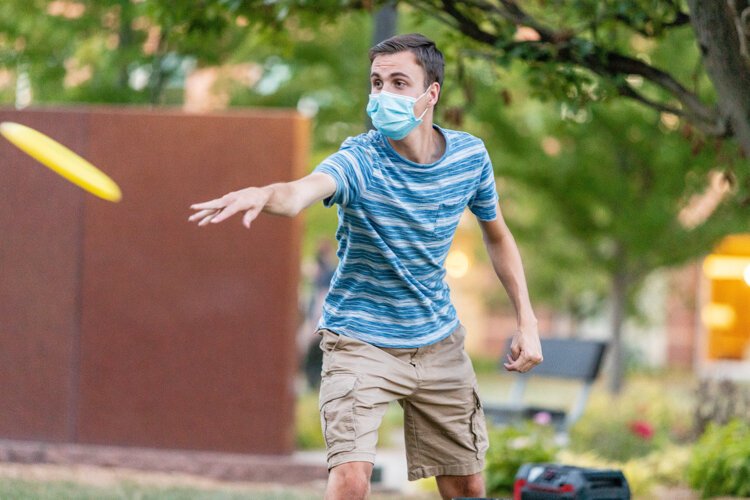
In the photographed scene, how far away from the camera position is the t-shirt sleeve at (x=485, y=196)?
4422 millimetres

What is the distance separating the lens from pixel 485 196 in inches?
176

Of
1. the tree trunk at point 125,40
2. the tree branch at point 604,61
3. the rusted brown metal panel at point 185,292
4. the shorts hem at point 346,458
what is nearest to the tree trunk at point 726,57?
the tree branch at point 604,61

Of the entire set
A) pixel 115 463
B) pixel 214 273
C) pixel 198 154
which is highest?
pixel 198 154

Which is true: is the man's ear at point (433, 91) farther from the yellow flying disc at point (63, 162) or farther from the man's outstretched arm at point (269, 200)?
the yellow flying disc at point (63, 162)

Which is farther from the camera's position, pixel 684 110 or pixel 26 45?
pixel 26 45

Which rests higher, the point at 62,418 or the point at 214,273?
the point at 214,273

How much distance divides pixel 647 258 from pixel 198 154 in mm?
7934

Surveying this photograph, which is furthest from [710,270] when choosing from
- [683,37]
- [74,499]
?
[74,499]

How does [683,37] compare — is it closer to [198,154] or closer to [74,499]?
[198,154]

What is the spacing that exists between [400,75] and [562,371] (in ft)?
21.8

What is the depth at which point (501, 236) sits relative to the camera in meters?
4.64

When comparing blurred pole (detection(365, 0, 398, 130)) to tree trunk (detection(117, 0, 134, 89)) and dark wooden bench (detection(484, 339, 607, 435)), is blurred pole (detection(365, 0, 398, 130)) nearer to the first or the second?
dark wooden bench (detection(484, 339, 607, 435))

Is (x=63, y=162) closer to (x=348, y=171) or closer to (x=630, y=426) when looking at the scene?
(x=348, y=171)

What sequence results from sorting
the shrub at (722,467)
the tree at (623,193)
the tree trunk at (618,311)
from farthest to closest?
the tree trunk at (618,311) < the tree at (623,193) < the shrub at (722,467)
